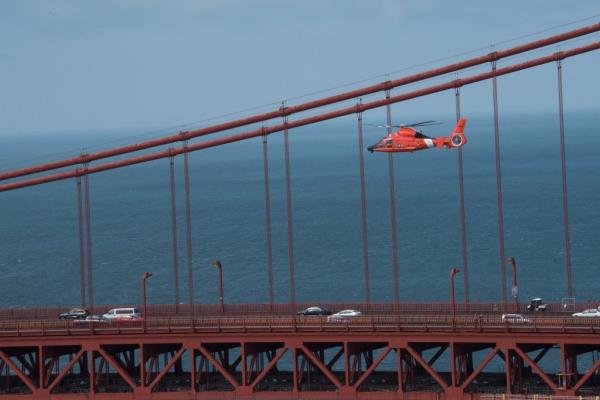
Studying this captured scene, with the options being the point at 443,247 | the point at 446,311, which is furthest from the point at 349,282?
the point at 446,311

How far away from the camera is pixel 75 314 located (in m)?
Result: 73.1

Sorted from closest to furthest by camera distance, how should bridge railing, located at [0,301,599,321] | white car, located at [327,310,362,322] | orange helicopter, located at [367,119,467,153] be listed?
white car, located at [327,310,362,322], bridge railing, located at [0,301,599,321], orange helicopter, located at [367,119,467,153]

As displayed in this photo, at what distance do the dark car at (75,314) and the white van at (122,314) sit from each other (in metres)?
1.27

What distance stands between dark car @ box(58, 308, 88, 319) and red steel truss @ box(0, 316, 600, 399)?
504 centimetres

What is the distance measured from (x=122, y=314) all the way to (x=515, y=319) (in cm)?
2168

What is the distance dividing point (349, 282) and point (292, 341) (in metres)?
66.8

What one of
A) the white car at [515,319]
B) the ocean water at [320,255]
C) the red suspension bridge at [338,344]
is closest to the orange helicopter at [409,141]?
the red suspension bridge at [338,344]

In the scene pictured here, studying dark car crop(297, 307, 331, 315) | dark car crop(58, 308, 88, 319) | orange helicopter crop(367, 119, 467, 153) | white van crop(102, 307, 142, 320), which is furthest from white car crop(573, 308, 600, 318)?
dark car crop(58, 308, 88, 319)

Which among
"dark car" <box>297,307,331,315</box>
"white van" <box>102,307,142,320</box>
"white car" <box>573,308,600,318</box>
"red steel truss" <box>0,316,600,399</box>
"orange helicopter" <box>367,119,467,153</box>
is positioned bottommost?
"red steel truss" <box>0,316,600,399</box>

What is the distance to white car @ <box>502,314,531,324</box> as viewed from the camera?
5956 cm

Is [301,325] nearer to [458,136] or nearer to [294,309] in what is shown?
[294,309]

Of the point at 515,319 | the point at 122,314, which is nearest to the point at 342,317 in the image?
the point at 515,319

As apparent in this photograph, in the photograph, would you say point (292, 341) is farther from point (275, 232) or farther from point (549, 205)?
point (549, 205)

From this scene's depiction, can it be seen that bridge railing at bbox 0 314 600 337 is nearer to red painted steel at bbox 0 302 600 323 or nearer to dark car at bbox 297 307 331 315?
red painted steel at bbox 0 302 600 323
